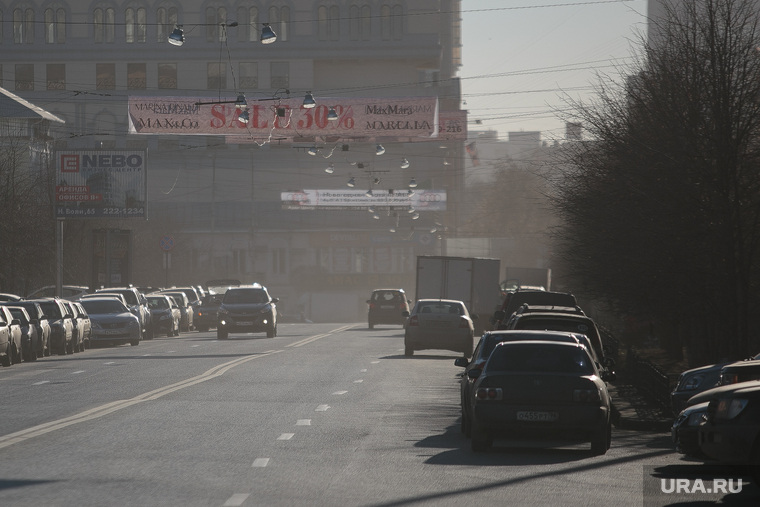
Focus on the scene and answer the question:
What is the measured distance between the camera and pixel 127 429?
1688cm

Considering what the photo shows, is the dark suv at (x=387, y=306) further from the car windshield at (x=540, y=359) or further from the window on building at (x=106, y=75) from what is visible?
the window on building at (x=106, y=75)

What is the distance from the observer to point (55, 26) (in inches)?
4134

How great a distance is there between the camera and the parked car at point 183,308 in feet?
205

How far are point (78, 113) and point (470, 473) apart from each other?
92.5m

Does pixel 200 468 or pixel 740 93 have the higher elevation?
pixel 740 93

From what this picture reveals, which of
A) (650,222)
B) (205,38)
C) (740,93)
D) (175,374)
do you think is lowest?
(175,374)

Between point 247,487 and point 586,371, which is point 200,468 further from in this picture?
point 586,371

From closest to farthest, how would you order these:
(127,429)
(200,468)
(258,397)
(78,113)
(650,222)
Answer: (200,468) → (127,429) → (258,397) → (650,222) → (78,113)

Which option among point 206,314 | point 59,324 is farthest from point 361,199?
point 59,324

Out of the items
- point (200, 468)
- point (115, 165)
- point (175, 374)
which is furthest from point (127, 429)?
point (115, 165)

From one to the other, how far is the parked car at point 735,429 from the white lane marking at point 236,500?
3946mm

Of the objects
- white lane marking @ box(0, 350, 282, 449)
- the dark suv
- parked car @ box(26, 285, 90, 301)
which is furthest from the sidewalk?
the dark suv

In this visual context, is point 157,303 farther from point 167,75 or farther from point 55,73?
point 55,73

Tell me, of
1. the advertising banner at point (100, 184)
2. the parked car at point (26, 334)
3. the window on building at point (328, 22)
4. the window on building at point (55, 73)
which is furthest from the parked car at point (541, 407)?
the window on building at point (55, 73)
